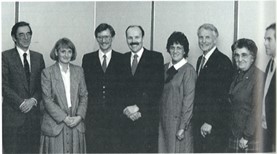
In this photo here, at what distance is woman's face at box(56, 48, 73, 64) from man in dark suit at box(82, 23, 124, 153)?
4 cm

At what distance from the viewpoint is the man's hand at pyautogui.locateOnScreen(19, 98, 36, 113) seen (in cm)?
119

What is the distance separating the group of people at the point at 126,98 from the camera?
1166mm

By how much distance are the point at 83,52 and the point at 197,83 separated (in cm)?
30

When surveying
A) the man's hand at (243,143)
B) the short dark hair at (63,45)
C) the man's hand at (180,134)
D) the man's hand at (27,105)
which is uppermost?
the short dark hair at (63,45)

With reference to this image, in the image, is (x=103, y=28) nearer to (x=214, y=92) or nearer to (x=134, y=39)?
(x=134, y=39)

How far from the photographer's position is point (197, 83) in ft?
3.84

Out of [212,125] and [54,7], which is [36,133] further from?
[212,125]

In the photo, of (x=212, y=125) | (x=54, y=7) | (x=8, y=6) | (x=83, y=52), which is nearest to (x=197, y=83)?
(x=212, y=125)

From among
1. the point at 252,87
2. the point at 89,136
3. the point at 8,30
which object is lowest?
the point at 89,136

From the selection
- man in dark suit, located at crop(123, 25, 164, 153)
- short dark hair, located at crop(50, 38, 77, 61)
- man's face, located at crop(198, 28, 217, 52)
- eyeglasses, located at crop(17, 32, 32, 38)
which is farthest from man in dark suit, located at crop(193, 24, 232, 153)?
eyeglasses, located at crop(17, 32, 32, 38)

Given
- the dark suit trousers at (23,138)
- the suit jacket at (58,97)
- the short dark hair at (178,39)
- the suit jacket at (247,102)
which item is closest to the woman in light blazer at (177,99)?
the short dark hair at (178,39)

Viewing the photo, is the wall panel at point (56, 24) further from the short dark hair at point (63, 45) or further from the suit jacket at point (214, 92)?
the suit jacket at point (214, 92)

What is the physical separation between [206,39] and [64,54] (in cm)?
36

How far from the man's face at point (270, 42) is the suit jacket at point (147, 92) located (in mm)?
258
